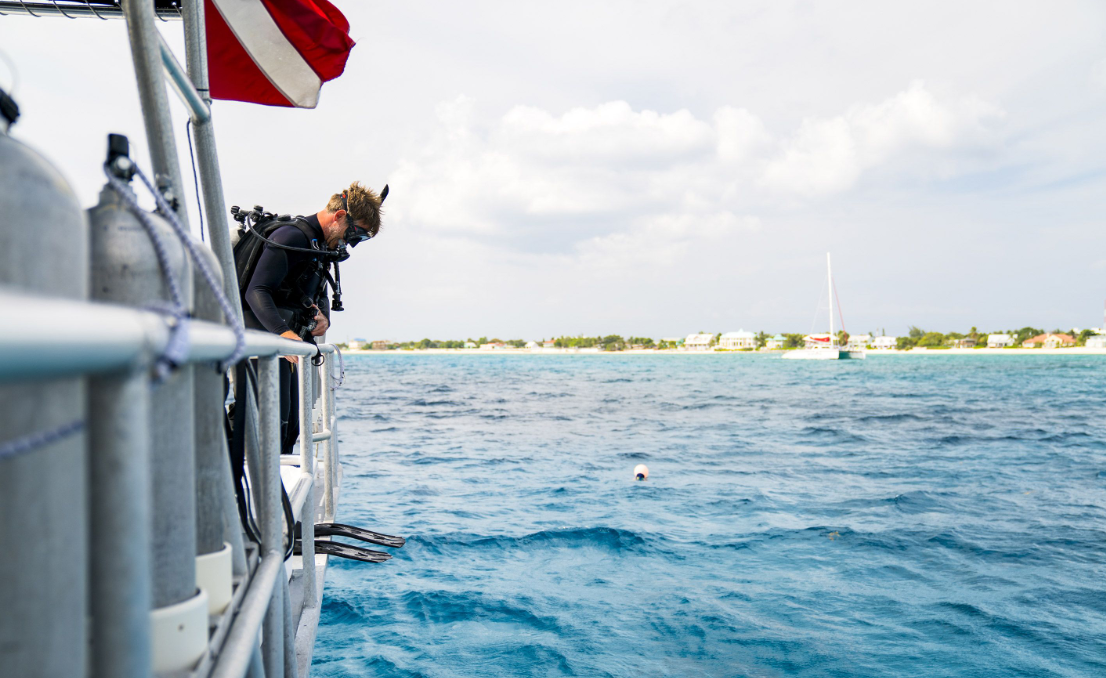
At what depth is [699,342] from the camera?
172625 mm

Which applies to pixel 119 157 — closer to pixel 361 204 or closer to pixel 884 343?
pixel 361 204

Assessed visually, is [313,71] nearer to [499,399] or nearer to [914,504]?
[914,504]

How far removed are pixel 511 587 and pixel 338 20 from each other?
4886 mm

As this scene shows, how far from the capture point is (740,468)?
12250 millimetres

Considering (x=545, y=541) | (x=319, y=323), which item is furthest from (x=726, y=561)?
(x=319, y=323)

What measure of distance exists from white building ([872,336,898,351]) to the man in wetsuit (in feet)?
539

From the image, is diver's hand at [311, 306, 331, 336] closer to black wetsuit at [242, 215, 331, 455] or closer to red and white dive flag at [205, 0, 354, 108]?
black wetsuit at [242, 215, 331, 455]

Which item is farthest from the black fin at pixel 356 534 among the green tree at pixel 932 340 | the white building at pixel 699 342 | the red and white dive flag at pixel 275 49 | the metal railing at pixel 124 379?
the white building at pixel 699 342

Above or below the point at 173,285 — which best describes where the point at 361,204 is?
above

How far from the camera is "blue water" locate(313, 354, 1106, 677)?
477cm

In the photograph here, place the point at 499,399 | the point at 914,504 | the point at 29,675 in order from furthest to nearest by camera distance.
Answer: the point at 499,399 → the point at 914,504 → the point at 29,675

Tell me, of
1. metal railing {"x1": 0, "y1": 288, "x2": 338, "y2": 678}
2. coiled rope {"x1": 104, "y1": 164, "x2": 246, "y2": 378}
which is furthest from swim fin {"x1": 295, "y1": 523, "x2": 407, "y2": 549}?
coiled rope {"x1": 104, "y1": 164, "x2": 246, "y2": 378}

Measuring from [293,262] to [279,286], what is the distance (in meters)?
0.17

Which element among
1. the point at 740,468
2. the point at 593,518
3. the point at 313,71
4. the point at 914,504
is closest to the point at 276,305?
the point at 313,71
